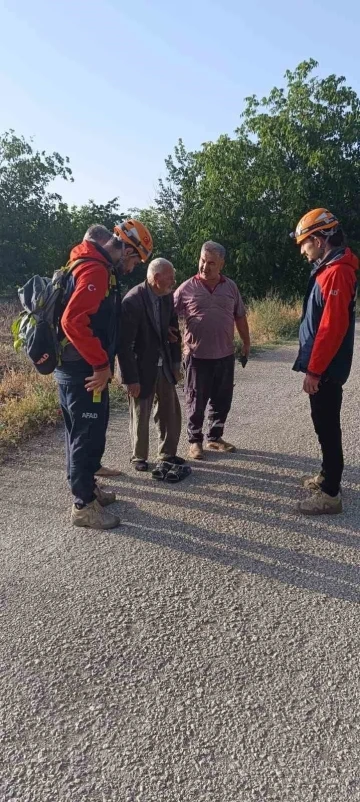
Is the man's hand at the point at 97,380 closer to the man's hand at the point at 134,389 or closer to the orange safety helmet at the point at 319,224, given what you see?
the man's hand at the point at 134,389

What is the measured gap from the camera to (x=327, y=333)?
11.2 ft

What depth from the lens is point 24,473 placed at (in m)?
4.51

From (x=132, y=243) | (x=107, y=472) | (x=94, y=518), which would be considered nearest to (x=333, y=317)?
(x=132, y=243)

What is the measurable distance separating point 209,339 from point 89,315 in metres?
1.66

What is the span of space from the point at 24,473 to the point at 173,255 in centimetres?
2774

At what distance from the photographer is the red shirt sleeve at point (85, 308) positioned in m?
3.23

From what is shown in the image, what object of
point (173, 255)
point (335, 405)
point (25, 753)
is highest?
point (173, 255)

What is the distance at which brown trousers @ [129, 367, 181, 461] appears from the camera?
454 cm

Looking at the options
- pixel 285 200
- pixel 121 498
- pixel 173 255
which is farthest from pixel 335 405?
pixel 173 255

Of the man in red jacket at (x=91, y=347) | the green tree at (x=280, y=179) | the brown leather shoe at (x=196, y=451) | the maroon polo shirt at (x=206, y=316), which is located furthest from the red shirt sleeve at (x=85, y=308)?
the green tree at (x=280, y=179)

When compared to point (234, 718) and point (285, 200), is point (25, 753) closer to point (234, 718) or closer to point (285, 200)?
point (234, 718)

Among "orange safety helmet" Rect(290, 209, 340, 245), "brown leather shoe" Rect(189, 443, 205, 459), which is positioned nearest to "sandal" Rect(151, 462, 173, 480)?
"brown leather shoe" Rect(189, 443, 205, 459)

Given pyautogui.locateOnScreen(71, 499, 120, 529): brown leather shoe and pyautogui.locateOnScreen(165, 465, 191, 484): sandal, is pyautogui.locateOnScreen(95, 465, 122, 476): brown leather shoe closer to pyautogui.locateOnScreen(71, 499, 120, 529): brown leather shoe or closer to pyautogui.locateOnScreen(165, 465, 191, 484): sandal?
pyautogui.locateOnScreen(165, 465, 191, 484): sandal

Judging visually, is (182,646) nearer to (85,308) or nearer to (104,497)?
(104,497)
